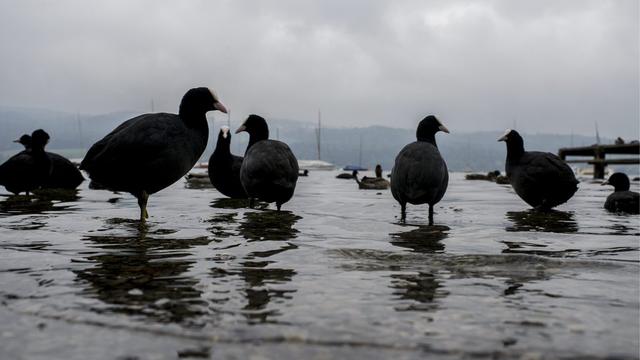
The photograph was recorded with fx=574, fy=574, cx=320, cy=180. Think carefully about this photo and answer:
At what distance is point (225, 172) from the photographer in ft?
46.1

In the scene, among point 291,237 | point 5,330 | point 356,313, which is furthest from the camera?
point 291,237

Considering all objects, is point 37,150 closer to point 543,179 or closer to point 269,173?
point 269,173

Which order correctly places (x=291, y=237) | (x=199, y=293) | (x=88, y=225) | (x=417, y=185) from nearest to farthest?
(x=199, y=293) → (x=291, y=237) → (x=88, y=225) → (x=417, y=185)

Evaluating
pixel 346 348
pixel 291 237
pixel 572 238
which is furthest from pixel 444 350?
pixel 572 238

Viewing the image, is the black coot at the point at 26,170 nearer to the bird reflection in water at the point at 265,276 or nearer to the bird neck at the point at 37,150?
the bird neck at the point at 37,150

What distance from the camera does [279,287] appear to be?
4035 millimetres

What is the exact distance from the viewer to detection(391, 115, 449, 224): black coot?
30.8 ft

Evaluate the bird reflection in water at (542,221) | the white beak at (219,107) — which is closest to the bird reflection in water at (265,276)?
the white beak at (219,107)

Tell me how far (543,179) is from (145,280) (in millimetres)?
9603

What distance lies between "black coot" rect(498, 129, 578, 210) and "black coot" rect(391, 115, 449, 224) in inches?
111

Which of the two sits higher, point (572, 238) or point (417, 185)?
point (417, 185)

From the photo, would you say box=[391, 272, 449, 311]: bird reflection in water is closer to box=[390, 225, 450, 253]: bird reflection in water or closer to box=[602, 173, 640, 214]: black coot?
box=[390, 225, 450, 253]: bird reflection in water

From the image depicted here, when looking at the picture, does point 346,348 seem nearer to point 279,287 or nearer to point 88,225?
point 279,287

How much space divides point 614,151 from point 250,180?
41561mm
